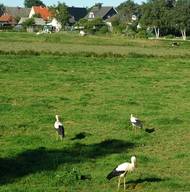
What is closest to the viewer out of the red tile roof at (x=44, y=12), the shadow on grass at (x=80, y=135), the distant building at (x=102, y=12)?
the shadow on grass at (x=80, y=135)

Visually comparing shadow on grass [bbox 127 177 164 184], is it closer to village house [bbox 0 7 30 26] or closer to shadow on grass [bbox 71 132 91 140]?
shadow on grass [bbox 71 132 91 140]

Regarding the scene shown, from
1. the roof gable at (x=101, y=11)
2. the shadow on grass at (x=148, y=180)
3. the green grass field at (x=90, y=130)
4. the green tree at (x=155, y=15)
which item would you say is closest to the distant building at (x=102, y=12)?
the roof gable at (x=101, y=11)

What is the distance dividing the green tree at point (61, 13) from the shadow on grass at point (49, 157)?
127 m

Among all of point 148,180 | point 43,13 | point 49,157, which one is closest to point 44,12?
point 43,13

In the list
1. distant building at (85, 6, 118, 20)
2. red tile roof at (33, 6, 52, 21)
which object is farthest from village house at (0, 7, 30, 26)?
distant building at (85, 6, 118, 20)

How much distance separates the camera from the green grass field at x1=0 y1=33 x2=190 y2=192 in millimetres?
13500

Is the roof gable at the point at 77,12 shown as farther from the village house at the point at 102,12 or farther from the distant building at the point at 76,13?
the village house at the point at 102,12

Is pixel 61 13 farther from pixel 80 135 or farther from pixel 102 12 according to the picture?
pixel 80 135

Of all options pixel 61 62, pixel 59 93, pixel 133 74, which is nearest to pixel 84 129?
pixel 59 93

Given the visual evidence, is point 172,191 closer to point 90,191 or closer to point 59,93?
point 90,191

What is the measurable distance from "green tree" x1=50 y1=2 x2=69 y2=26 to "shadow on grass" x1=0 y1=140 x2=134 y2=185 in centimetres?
12733

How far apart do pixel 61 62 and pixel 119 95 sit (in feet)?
58.1

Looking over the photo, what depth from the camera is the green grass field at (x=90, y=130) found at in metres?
13.5

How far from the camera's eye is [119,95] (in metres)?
Result: 27.6
